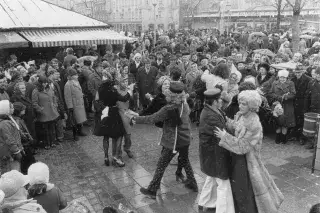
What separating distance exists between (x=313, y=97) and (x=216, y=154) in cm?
421

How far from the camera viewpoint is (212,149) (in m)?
4.55

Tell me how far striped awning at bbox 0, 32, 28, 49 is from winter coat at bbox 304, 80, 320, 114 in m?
9.98

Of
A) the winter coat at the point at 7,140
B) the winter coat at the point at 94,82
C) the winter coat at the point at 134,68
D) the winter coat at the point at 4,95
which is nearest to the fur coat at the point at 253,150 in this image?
the winter coat at the point at 7,140

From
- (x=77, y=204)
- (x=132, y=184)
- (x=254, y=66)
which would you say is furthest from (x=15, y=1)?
(x=77, y=204)

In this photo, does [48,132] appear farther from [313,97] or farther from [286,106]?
[313,97]

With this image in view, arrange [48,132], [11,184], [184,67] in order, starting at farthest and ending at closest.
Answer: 1. [184,67]
2. [48,132]
3. [11,184]

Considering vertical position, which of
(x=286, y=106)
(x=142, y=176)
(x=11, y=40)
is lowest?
(x=142, y=176)

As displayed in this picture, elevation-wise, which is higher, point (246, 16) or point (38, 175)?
point (246, 16)

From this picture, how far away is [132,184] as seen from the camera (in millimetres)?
6086

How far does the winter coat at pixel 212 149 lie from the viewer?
4.42m

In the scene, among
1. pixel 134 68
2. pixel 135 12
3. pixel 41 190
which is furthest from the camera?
pixel 135 12

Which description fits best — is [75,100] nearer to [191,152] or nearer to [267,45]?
[191,152]

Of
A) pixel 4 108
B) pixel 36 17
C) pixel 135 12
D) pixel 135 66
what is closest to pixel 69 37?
pixel 36 17

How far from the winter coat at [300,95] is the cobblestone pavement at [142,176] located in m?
0.66
